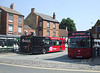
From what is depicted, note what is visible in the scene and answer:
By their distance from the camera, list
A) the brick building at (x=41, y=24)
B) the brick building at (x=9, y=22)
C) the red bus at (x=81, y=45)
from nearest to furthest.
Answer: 1. the red bus at (x=81, y=45)
2. the brick building at (x=9, y=22)
3. the brick building at (x=41, y=24)

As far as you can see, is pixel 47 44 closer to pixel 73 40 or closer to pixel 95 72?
pixel 73 40

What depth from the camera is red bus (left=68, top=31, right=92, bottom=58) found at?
14469 mm

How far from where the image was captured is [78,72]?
26.5 ft

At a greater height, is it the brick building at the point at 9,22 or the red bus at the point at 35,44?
the brick building at the point at 9,22

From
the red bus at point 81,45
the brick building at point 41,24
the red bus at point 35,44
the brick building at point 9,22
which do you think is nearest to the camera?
the red bus at point 81,45

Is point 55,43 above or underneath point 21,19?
underneath

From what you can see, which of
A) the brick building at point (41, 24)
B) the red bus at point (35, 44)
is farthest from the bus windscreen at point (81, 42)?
the brick building at point (41, 24)

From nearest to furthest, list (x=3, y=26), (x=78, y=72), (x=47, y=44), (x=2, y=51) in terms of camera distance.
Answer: (x=78, y=72) < (x=2, y=51) < (x=47, y=44) < (x=3, y=26)

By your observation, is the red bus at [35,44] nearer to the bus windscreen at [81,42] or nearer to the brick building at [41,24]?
the bus windscreen at [81,42]

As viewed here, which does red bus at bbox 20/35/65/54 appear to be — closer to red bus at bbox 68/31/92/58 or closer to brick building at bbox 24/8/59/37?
red bus at bbox 68/31/92/58

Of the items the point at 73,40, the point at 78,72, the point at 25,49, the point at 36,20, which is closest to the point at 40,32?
the point at 36,20

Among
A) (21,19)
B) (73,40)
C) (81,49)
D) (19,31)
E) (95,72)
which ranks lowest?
(95,72)

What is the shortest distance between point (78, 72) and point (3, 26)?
32.2 metres

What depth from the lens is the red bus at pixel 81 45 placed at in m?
14.5
